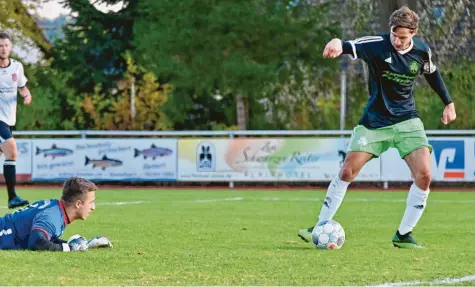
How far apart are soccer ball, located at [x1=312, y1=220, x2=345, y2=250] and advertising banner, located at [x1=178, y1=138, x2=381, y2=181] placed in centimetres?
1504

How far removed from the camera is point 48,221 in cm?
904

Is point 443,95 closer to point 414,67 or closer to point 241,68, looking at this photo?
point 414,67

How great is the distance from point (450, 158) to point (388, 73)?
1509 centimetres

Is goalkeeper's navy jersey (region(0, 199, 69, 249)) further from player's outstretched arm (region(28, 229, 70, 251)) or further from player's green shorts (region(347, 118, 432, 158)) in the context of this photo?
player's green shorts (region(347, 118, 432, 158))

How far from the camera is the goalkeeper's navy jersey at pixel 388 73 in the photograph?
993cm

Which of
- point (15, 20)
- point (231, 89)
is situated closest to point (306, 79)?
point (231, 89)

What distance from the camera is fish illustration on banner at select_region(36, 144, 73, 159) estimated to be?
2641 centimetres

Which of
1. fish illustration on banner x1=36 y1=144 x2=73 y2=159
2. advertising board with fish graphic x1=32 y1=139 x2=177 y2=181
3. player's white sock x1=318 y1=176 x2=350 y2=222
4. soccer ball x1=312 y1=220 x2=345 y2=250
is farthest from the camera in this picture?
fish illustration on banner x1=36 y1=144 x2=73 y2=159

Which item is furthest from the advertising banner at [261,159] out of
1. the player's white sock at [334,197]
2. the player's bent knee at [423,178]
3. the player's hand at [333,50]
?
the player's hand at [333,50]

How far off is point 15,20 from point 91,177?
49.9 feet

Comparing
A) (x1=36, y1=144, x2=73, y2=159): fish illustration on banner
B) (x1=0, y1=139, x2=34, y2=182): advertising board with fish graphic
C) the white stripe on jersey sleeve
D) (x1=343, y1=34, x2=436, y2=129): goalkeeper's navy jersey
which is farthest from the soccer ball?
(x1=0, y1=139, x2=34, y2=182): advertising board with fish graphic

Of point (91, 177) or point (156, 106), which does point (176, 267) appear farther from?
point (156, 106)

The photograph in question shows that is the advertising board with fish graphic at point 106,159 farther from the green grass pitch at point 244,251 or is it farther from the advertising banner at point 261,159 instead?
the green grass pitch at point 244,251

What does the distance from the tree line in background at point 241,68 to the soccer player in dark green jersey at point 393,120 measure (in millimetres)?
19506
